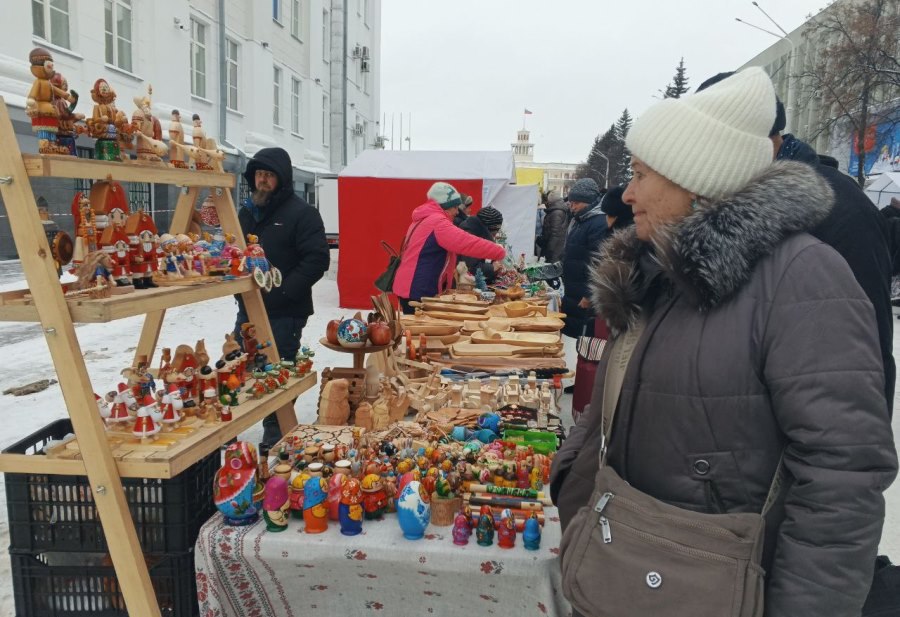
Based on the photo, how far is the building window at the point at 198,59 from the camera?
47.2 ft

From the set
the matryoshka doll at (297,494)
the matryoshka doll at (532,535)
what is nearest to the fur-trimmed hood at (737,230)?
the matryoshka doll at (532,535)

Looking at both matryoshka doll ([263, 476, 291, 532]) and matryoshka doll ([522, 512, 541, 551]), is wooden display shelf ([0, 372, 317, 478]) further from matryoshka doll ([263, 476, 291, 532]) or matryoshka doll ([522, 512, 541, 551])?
matryoshka doll ([522, 512, 541, 551])

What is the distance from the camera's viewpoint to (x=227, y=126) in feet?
51.1

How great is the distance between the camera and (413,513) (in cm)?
186

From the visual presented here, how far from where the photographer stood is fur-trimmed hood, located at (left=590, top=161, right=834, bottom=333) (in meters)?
1.21

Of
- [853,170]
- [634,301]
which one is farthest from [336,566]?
[853,170]

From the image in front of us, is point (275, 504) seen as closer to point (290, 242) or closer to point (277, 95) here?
point (290, 242)

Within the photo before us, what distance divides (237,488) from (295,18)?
20.9 meters

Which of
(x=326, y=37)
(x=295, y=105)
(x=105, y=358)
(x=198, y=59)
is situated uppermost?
(x=326, y=37)

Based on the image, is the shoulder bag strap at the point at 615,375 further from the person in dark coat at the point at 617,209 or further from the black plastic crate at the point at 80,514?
the person in dark coat at the point at 617,209

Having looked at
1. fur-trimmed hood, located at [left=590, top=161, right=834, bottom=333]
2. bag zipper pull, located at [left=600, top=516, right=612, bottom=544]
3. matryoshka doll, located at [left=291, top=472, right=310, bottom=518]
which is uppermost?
fur-trimmed hood, located at [left=590, top=161, right=834, bottom=333]

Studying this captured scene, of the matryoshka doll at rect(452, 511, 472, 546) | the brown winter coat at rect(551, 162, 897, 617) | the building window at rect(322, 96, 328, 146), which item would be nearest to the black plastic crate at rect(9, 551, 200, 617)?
the matryoshka doll at rect(452, 511, 472, 546)

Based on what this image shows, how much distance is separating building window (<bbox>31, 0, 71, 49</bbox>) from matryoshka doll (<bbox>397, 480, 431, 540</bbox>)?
10.8m

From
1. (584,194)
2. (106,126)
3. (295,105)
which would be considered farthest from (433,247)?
(295,105)
